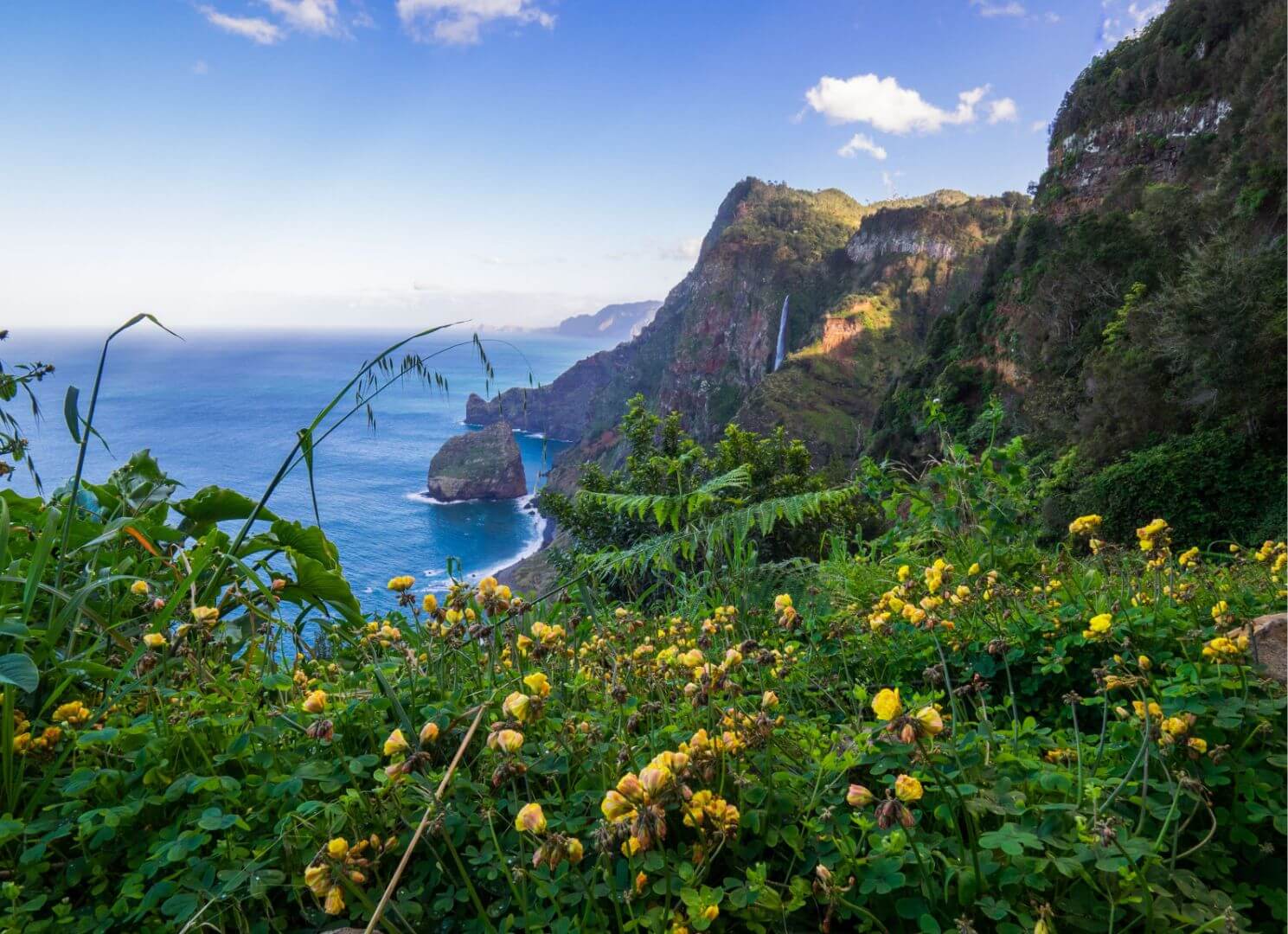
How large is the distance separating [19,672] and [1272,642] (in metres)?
2.83

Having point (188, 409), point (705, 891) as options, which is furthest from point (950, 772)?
point (188, 409)

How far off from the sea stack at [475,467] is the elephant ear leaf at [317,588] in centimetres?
5171

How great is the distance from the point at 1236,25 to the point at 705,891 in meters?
46.9

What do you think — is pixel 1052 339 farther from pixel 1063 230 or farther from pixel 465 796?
pixel 465 796

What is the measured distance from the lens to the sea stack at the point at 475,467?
188 ft

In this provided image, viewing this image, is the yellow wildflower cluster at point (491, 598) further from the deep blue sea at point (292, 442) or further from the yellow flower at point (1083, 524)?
the deep blue sea at point (292, 442)

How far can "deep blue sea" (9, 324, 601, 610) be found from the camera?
31.1 meters

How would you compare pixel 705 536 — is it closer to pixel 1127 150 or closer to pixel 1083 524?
pixel 1083 524

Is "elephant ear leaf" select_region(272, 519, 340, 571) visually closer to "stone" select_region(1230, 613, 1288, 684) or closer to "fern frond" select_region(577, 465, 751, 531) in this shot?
"fern frond" select_region(577, 465, 751, 531)

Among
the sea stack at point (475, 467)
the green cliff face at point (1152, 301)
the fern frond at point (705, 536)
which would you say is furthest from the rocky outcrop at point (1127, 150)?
the sea stack at point (475, 467)

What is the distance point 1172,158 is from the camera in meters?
34.3

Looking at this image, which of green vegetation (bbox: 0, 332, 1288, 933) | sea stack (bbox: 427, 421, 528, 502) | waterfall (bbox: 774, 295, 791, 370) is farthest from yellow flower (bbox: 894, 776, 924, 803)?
waterfall (bbox: 774, 295, 791, 370)

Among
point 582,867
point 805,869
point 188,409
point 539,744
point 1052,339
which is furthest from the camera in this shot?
point 188,409

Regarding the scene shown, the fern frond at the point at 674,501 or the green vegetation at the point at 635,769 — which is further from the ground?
the green vegetation at the point at 635,769
